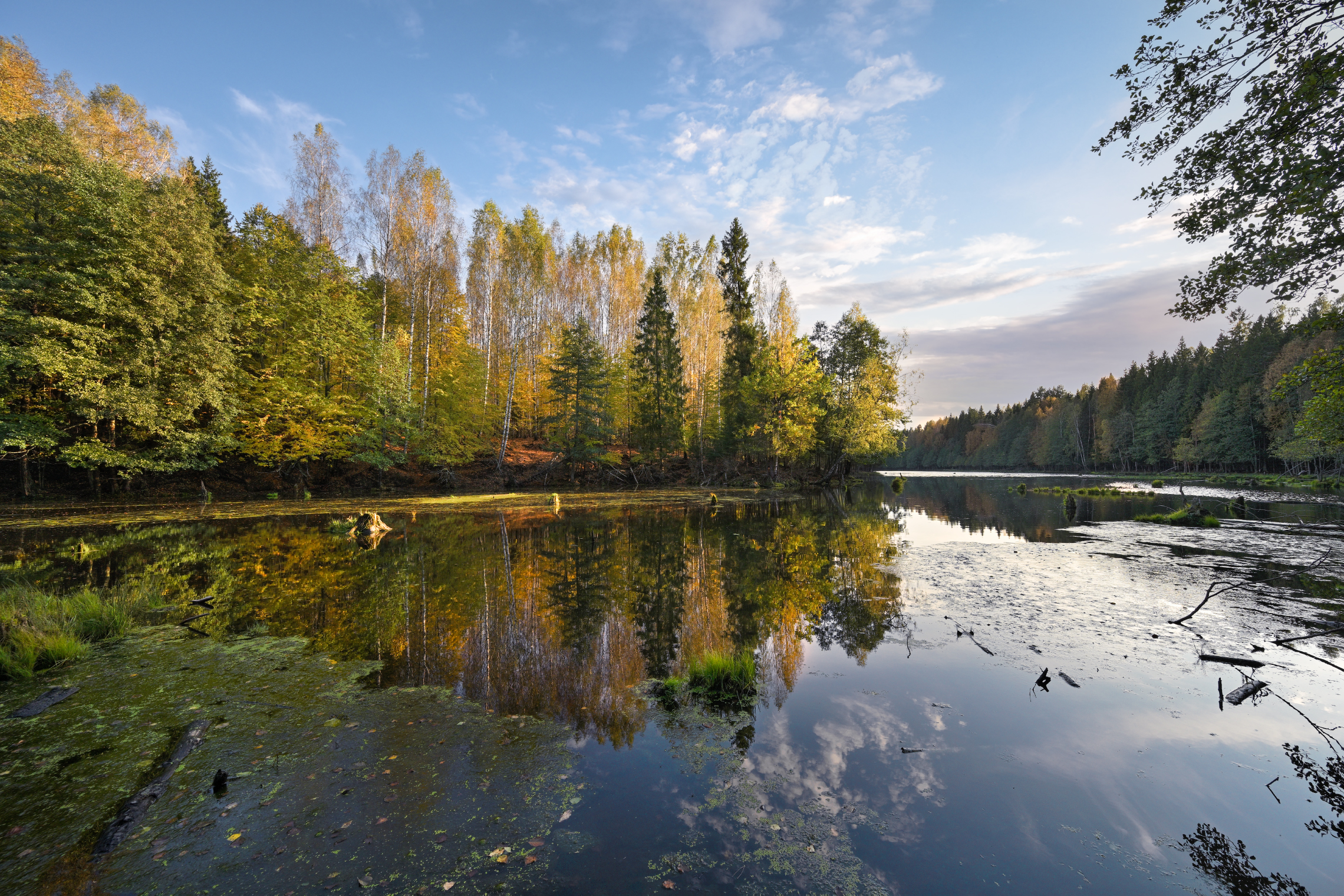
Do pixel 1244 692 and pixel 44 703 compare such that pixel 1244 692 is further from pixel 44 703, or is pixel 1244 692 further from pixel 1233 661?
pixel 44 703

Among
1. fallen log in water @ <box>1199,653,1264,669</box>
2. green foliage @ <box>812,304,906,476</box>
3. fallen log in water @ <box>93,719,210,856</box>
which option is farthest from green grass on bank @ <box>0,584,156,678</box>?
green foliage @ <box>812,304,906,476</box>

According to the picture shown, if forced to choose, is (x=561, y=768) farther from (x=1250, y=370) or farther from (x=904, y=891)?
(x=1250, y=370)

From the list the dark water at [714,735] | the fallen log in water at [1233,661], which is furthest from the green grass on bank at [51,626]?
the fallen log in water at [1233,661]

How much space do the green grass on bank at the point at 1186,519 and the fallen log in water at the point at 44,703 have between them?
2859 cm

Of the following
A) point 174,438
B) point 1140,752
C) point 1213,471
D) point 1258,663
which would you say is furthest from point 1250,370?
point 174,438

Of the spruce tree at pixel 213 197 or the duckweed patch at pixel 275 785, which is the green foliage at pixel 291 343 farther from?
the duckweed patch at pixel 275 785

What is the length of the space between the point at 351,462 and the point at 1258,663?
38.7 metres

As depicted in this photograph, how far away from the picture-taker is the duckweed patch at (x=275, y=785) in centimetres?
295

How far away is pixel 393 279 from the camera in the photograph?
31125mm

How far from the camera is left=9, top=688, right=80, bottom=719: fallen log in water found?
4789 mm

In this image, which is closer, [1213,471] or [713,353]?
[713,353]

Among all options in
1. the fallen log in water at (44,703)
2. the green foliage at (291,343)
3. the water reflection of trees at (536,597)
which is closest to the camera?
the fallen log in water at (44,703)

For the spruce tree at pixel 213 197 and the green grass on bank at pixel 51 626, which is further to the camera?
the spruce tree at pixel 213 197

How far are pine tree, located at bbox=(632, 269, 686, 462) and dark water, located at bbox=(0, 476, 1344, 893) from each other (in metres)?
28.6
